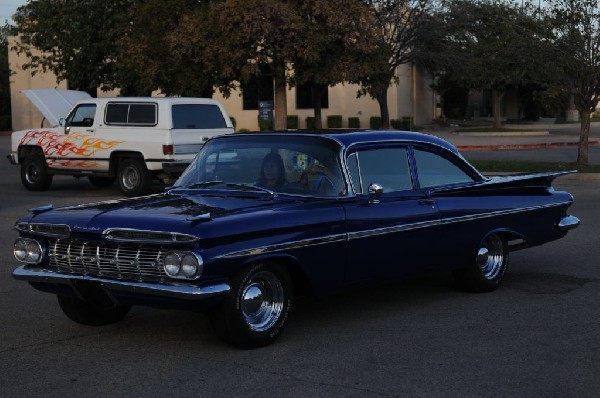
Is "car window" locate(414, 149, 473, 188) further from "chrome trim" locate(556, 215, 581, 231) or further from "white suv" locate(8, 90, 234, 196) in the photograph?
"white suv" locate(8, 90, 234, 196)

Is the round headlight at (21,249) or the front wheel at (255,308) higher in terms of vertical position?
the round headlight at (21,249)

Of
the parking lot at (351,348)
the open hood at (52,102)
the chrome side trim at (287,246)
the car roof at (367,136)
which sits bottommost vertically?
the parking lot at (351,348)

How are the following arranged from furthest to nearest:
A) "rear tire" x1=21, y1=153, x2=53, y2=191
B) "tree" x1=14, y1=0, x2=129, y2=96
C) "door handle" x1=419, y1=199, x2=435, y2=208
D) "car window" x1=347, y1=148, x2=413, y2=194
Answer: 1. "tree" x1=14, y1=0, x2=129, y2=96
2. "rear tire" x1=21, y1=153, x2=53, y2=191
3. "door handle" x1=419, y1=199, x2=435, y2=208
4. "car window" x1=347, y1=148, x2=413, y2=194

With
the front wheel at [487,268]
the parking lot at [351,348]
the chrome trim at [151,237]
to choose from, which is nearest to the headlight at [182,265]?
the chrome trim at [151,237]

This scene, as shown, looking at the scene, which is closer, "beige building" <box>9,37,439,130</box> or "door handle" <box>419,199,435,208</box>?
"door handle" <box>419,199,435,208</box>

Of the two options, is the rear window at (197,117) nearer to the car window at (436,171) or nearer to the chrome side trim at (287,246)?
the car window at (436,171)

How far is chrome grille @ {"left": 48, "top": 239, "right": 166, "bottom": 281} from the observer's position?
6176mm

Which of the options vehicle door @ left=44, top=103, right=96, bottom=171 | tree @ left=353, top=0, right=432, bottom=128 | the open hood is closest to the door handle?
vehicle door @ left=44, top=103, right=96, bottom=171

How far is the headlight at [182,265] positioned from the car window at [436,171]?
2.58 meters

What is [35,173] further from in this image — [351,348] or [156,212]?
[351,348]

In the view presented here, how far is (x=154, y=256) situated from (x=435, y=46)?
130 ft

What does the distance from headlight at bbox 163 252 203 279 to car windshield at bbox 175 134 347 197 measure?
49.3 inches

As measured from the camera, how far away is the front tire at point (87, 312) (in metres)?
7.14

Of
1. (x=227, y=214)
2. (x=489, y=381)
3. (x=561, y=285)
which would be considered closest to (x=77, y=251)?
(x=227, y=214)
